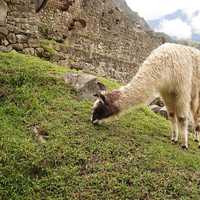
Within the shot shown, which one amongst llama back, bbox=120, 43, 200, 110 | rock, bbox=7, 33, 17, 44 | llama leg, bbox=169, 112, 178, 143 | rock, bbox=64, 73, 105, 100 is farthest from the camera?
rock, bbox=7, 33, 17, 44

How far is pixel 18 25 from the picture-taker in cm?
1055

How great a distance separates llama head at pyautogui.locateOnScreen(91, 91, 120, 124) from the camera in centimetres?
655

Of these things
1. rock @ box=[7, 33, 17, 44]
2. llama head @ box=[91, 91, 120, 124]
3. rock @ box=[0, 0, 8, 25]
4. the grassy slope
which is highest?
rock @ box=[0, 0, 8, 25]

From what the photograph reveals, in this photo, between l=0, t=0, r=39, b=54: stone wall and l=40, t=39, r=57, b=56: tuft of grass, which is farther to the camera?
l=40, t=39, r=57, b=56: tuft of grass

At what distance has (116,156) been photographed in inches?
234

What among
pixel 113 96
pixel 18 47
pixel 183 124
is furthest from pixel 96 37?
pixel 113 96

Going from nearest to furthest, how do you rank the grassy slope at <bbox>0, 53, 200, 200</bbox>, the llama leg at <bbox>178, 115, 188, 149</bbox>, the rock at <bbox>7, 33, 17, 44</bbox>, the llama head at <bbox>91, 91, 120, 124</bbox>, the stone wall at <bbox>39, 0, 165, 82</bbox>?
the grassy slope at <bbox>0, 53, 200, 200</bbox>
the llama head at <bbox>91, 91, 120, 124</bbox>
the llama leg at <bbox>178, 115, 188, 149</bbox>
the rock at <bbox>7, 33, 17, 44</bbox>
the stone wall at <bbox>39, 0, 165, 82</bbox>

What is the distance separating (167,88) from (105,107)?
3.15ft

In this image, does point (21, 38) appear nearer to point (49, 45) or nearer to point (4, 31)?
point (4, 31)

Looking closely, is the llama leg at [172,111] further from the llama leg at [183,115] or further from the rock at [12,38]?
the rock at [12,38]

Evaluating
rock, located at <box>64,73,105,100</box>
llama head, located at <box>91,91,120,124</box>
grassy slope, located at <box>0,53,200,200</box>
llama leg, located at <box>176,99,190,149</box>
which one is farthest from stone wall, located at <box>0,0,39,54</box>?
llama leg, located at <box>176,99,190,149</box>

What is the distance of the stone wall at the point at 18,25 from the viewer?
10383mm

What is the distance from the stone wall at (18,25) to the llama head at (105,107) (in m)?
4.12

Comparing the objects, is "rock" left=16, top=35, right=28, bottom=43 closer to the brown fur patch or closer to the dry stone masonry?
the dry stone masonry
